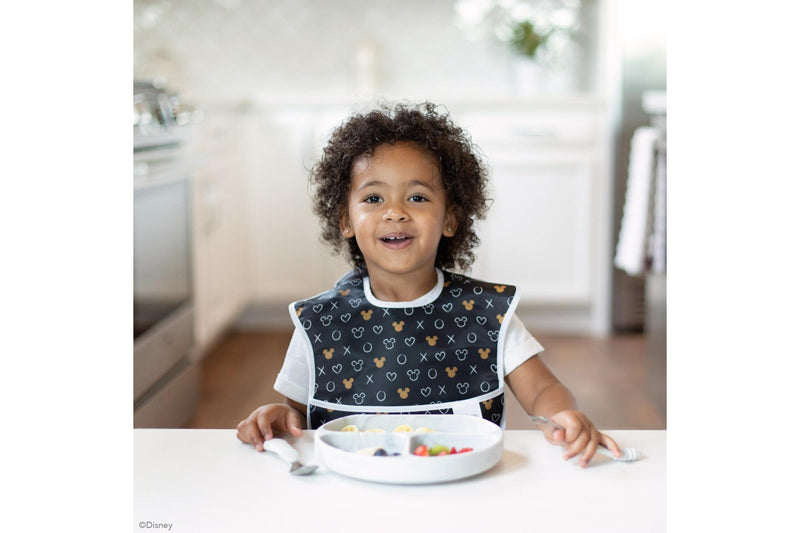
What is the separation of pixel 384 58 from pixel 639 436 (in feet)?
7.71

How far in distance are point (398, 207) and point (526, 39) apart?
2.05 m

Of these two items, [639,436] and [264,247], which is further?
[264,247]

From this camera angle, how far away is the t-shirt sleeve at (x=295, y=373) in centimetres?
73

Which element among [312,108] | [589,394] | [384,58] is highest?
[384,58]

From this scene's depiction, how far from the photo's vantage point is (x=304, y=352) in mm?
731

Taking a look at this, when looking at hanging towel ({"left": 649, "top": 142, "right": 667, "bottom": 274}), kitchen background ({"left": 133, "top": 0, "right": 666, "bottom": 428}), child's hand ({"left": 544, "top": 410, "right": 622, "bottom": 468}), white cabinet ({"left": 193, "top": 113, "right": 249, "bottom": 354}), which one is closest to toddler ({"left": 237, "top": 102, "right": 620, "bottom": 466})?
child's hand ({"left": 544, "top": 410, "right": 622, "bottom": 468})

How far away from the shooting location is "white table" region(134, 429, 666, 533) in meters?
0.46

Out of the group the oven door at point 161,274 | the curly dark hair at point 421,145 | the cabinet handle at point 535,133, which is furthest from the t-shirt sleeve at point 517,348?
the cabinet handle at point 535,133

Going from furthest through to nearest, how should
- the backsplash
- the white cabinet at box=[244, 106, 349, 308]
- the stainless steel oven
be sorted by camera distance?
the backsplash → the white cabinet at box=[244, 106, 349, 308] → the stainless steel oven

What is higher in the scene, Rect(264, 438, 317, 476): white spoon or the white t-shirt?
the white t-shirt

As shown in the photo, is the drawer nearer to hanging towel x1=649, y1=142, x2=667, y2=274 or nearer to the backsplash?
the backsplash
